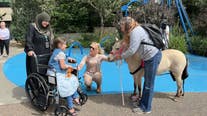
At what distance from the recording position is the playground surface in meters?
6.30

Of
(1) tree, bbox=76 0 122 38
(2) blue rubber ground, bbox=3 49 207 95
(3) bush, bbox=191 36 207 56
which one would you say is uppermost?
(1) tree, bbox=76 0 122 38

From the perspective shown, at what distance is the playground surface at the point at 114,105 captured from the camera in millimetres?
6301

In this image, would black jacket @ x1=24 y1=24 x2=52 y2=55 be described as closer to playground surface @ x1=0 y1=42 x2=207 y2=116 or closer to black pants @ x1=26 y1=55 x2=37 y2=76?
black pants @ x1=26 y1=55 x2=37 y2=76

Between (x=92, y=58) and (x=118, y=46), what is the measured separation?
983 mm

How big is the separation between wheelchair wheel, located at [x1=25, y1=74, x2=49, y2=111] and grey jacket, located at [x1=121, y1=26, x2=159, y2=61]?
155 centimetres

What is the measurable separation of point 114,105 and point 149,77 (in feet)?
3.27

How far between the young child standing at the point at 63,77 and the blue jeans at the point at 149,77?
1.26m

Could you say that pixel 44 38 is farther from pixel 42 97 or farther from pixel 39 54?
pixel 42 97

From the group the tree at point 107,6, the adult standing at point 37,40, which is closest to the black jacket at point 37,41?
the adult standing at point 37,40

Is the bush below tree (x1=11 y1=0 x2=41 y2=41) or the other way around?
below

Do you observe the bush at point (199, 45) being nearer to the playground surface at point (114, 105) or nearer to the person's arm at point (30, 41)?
the playground surface at point (114, 105)

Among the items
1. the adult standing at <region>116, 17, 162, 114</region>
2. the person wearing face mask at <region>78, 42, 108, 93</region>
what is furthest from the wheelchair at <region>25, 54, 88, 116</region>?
the adult standing at <region>116, 17, 162, 114</region>

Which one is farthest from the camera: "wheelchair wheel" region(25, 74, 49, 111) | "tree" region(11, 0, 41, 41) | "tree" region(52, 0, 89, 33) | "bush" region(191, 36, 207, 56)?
"tree" region(52, 0, 89, 33)

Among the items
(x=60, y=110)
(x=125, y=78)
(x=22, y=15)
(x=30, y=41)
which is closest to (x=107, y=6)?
(x=22, y=15)
